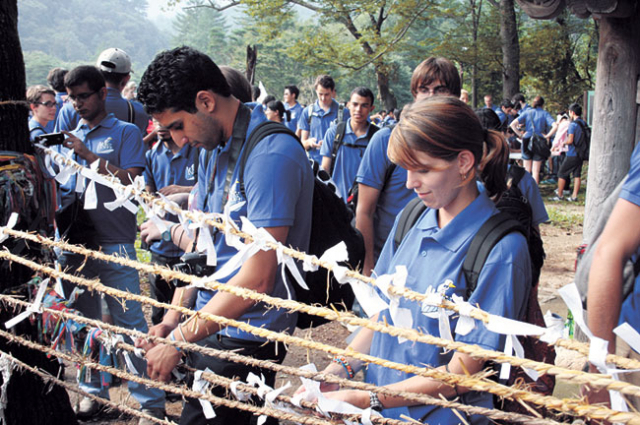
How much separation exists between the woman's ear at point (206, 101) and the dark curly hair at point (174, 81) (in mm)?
15

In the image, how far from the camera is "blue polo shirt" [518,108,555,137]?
13.0 metres

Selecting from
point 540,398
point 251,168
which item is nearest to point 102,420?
point 251,168

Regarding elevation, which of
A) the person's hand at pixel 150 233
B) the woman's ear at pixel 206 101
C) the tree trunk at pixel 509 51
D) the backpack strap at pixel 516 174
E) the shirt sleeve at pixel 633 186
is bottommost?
the person's hand at pixel 150 233

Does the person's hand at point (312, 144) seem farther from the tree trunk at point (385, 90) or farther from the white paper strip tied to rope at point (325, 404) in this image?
the tree trunk at point (385, 90)

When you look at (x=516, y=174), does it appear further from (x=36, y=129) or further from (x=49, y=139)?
(x=36, y=129)

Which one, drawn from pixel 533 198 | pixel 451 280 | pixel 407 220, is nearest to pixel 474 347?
pixel 451 280

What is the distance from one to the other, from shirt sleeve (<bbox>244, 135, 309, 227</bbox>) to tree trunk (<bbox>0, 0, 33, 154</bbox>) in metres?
1.39

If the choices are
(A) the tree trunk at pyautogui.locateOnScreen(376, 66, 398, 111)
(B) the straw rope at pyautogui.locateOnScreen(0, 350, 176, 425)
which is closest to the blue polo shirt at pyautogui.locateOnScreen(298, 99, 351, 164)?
(B) the straw rope at pyautogui.locateOnScreen(0, 350, 176, 425)

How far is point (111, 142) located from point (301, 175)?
2.20 meters

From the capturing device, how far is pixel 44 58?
64.0 m

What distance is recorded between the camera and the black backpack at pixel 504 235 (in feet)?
5.04

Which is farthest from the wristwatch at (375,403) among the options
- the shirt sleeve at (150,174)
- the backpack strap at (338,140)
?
the backpack strap at (338,140)

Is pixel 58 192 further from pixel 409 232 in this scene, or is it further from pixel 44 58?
pixel 44 58

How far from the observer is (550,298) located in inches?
233
